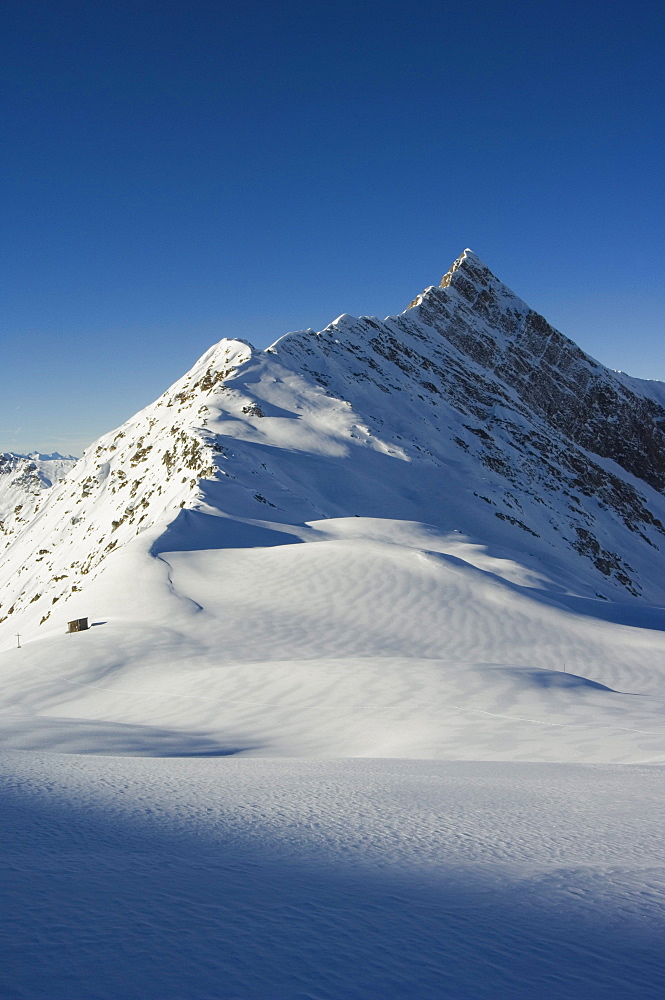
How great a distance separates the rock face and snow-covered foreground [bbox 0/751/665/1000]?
2021 centimetres

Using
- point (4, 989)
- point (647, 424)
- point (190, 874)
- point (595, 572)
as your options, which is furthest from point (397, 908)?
point (647, 424)

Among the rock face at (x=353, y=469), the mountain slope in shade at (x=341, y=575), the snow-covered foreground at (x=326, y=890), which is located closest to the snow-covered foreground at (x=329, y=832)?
the snow-covered foreground at (x=326, y=890)

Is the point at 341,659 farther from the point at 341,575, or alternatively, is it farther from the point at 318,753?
the point at 341,575

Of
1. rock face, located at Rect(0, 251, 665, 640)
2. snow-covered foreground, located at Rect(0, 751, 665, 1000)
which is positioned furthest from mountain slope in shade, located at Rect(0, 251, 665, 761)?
snow-covered foreground, located at Rect(0, 751, 665, 1000)

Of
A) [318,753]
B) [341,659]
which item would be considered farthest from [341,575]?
[318,753]

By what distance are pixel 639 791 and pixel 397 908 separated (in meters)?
3.56

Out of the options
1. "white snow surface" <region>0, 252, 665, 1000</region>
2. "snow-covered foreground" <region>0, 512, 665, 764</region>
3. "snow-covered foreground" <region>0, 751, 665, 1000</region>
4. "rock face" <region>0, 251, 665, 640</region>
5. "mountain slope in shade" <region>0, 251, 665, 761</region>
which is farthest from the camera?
"rock face" <region>0, 251, 665, 640</region>

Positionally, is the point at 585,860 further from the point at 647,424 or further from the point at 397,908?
the point at 647,424

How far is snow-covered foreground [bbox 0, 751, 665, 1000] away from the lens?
259cm

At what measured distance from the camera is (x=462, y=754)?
884 centimetres

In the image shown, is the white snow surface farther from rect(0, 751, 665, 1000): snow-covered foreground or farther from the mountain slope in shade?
the mountain slope in shade

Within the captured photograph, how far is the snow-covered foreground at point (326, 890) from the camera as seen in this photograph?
259cm

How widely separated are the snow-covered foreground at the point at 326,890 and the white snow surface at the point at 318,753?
17mm

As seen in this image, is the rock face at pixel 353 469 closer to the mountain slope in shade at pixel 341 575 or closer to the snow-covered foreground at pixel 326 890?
the mountain slope in shade at pixel 341 575
